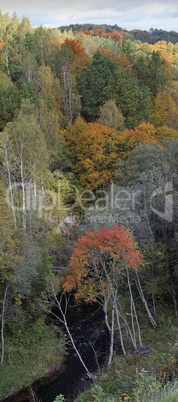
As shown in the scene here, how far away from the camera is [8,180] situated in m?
28.3

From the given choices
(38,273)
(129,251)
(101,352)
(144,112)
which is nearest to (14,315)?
(38,273)

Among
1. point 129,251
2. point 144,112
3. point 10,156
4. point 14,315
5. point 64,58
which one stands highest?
point 64,58

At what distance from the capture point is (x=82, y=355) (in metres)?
20.9

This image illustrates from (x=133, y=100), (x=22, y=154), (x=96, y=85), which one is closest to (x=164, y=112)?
(x=133, y=100)

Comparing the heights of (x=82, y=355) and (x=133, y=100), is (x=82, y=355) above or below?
below

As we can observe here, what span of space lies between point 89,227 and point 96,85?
33.4 meters

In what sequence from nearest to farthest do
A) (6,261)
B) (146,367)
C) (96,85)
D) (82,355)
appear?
1. (146,367)
2. (6,261)
3. (82,355)
4. (96,85)

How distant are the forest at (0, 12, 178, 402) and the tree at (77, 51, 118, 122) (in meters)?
0.21

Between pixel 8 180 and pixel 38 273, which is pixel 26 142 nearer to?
pixel 8 180

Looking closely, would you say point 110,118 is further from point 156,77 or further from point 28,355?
point 28,355

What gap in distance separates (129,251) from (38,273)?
27.5ft

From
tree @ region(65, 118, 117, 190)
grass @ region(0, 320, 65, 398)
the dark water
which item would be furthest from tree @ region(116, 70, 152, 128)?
grass @ region(0, 320, 65, 398)

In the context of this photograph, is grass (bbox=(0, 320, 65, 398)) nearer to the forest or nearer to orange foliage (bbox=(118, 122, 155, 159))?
the forest

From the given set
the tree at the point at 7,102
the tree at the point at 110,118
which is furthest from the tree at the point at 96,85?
the tree at the point at 7,102
